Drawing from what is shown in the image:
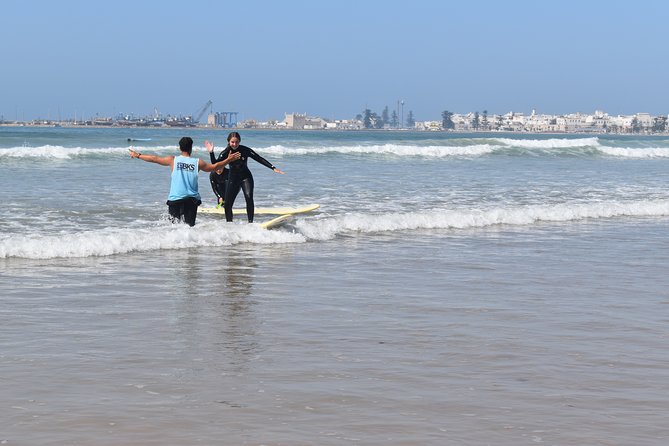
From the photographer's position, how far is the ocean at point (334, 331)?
4.85m

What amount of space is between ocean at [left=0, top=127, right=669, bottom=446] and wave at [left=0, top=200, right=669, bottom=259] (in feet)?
0.11

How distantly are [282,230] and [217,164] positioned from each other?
1676 millimetres

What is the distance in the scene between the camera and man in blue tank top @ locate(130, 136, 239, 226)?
11.8 meters

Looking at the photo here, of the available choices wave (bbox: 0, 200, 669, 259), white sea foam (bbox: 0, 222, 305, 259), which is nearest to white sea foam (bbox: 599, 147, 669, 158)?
wave (bbox: 0, 200, 669, 259)

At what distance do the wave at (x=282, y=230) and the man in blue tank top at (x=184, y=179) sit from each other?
0.32 m

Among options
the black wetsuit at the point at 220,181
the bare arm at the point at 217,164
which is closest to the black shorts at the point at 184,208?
the bare arm at the point at 217,164

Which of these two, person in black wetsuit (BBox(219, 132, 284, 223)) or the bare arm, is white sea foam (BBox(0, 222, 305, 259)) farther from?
the bare arm

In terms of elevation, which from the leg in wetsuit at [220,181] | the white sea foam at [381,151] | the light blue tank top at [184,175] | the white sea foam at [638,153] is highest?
the light blue tank top at [184,175]

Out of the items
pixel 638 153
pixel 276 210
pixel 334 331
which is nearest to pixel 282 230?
pixel 276 210

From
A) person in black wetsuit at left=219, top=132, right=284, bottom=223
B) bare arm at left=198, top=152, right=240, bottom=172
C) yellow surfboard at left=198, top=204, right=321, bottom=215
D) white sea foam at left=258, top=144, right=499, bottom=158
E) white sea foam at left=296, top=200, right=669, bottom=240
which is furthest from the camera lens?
white sea foam at left=258, top=144, right=499, bottom=158

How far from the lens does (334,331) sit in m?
7.14

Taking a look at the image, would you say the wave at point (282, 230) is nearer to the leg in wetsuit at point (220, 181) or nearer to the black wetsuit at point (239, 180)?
the black wetsuit at point (239, 180)

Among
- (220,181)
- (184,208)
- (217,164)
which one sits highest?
(217,164)

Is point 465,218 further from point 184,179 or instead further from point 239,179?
point 184,179
